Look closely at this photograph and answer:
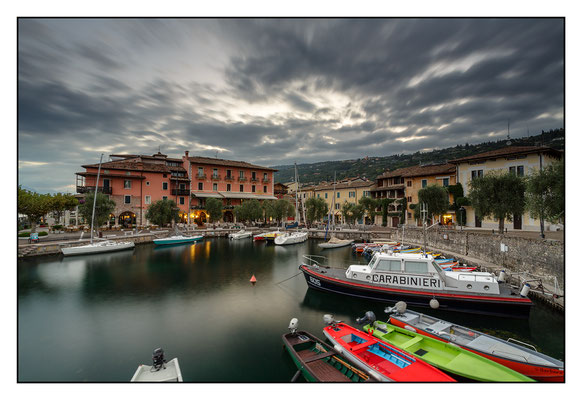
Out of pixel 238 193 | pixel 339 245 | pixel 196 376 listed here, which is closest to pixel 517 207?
pixel 339 245

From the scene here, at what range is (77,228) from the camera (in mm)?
35406

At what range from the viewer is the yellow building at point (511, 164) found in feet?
89.8

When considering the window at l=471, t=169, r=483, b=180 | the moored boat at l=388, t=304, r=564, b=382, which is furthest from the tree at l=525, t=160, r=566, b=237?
the window at l=471, t=169, r=483, b=180

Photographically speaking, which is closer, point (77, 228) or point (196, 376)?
point (196, 376)

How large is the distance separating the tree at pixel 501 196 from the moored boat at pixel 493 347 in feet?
53.0

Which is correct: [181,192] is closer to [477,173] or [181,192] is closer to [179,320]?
[179,320]

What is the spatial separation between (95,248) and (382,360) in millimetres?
29813

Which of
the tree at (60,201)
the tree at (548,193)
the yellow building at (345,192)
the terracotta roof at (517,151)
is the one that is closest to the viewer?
the tree at (548,193)

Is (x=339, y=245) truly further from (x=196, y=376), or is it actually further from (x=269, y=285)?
(x=196, y=376)

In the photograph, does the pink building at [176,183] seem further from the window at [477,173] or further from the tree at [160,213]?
the window at [477,173]

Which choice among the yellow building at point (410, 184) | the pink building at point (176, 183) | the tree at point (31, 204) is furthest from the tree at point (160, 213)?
the yellow building at point (410, 184)

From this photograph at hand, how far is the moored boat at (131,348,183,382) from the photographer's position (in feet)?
20.1

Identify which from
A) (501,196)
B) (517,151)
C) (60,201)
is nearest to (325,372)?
(501,196)

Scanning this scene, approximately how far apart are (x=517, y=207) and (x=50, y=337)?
94.7ft
